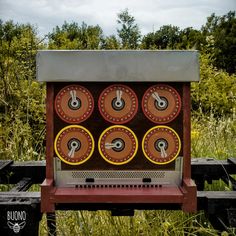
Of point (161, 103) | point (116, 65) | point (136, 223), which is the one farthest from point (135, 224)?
point (116, 65)

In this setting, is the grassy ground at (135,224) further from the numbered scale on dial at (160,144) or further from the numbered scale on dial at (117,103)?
the numbered scale on dial at (117,103)

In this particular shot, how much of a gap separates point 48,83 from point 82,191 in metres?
0.39

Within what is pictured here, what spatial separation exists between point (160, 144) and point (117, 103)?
21 centimetres

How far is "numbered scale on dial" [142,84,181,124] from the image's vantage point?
74.9 inches

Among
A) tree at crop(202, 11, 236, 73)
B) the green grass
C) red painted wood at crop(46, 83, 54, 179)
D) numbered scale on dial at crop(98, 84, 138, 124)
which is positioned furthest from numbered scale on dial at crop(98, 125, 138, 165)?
tree at crop(202, 11, 236, 73)

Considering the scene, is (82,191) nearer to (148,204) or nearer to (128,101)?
(148,204)

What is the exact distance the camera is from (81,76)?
186 centimetres

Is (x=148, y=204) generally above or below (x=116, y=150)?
below

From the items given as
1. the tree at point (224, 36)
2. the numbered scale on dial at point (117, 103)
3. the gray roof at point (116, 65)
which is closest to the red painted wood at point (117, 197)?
the numbered scale on dial at point (117, 103)

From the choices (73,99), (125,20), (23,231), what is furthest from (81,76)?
(125,20)

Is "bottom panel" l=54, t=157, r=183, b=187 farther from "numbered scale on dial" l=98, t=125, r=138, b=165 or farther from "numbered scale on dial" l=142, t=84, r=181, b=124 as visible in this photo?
"numbered scale on dial" l=142, t=84, r=181, b=124

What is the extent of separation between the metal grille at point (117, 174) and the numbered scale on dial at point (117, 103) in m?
0.18

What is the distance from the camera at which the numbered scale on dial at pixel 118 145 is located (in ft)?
6.26

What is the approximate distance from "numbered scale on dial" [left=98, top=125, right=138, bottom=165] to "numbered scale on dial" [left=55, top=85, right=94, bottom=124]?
0.33 ft
